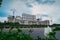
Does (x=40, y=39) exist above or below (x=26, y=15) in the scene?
below

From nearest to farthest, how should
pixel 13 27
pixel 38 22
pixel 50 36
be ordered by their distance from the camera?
pixel 50 36 < pixel 13 27 < pixel 38 22

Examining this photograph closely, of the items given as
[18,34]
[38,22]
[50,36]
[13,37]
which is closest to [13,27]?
[18,34]

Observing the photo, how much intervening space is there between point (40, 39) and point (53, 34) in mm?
160

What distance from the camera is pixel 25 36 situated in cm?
110

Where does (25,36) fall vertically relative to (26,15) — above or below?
below

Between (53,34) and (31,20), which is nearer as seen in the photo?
(53,34)

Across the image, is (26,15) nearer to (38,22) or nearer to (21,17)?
(21,17)

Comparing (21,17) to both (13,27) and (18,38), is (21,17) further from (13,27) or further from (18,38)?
(18,38)

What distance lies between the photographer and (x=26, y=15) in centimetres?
222

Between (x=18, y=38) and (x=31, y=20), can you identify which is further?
(x=31, y=20)

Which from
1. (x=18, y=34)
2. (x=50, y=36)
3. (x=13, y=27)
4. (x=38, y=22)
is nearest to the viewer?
(x=50, y=36)

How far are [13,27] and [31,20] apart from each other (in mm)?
933

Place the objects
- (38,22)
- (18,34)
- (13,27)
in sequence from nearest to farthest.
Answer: (18,34)
(13,27)
(38,22)

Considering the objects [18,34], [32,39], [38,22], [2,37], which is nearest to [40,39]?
[32,39]
